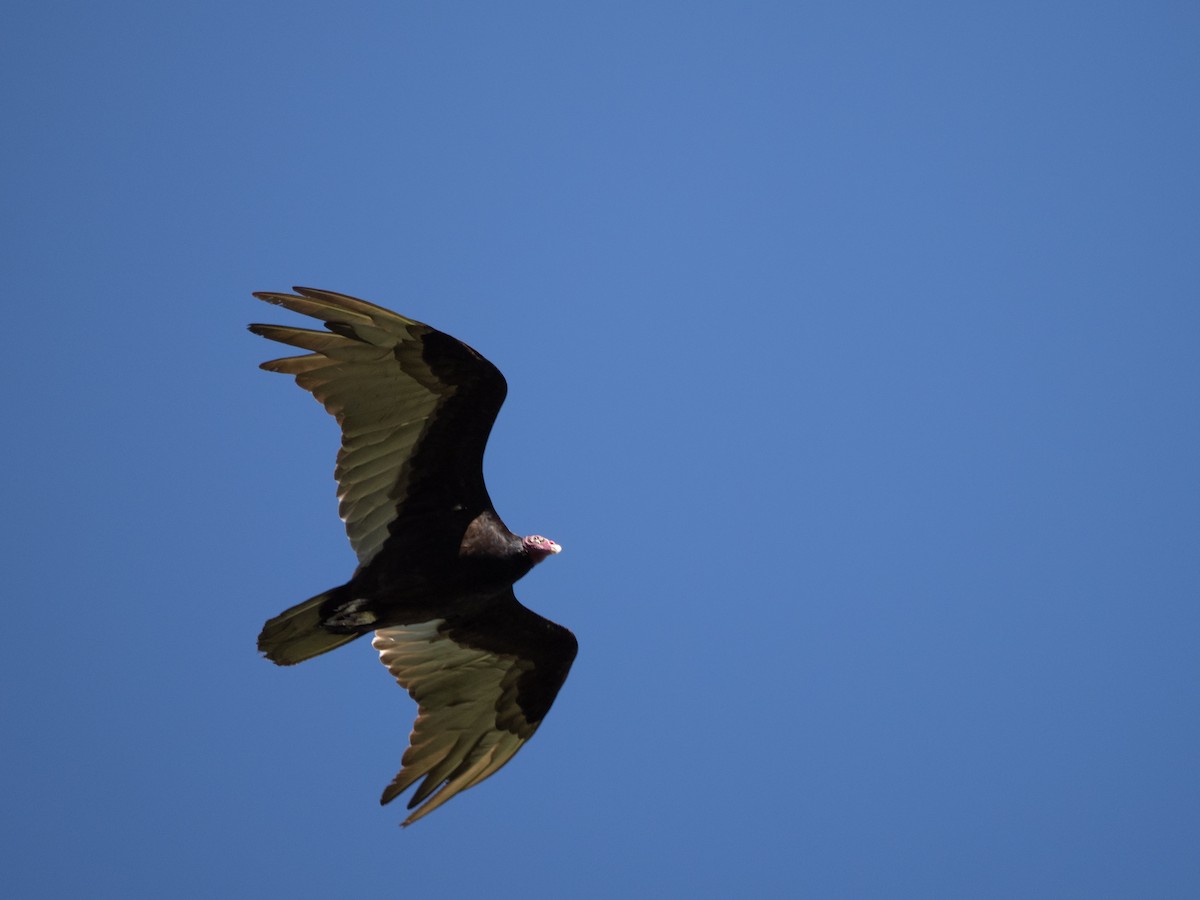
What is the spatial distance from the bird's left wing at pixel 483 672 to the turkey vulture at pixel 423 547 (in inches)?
0.4

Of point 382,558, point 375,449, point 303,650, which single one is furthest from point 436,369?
point 303,650

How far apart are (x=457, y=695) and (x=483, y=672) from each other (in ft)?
1.00

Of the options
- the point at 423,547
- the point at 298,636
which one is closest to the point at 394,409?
the point at 423,547

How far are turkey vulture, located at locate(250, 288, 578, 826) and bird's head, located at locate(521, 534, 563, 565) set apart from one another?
0.01 metres

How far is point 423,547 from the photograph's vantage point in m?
9.98

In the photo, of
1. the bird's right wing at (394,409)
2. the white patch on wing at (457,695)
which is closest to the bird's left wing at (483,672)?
the white patch on wing at (457,695)

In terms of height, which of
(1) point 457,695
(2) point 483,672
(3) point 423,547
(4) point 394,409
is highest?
(4) point 394,409

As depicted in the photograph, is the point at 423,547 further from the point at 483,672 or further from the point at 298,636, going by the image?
the point at 483,672

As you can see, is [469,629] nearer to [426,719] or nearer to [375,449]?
[426,719]

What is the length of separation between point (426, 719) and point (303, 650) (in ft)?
5.13

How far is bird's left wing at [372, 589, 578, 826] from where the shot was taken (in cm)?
1070

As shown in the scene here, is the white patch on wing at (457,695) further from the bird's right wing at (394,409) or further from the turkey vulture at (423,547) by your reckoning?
the bird's right wing at (394,409)

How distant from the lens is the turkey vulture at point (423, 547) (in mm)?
9461

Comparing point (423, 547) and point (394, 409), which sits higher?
point (394, 409)
